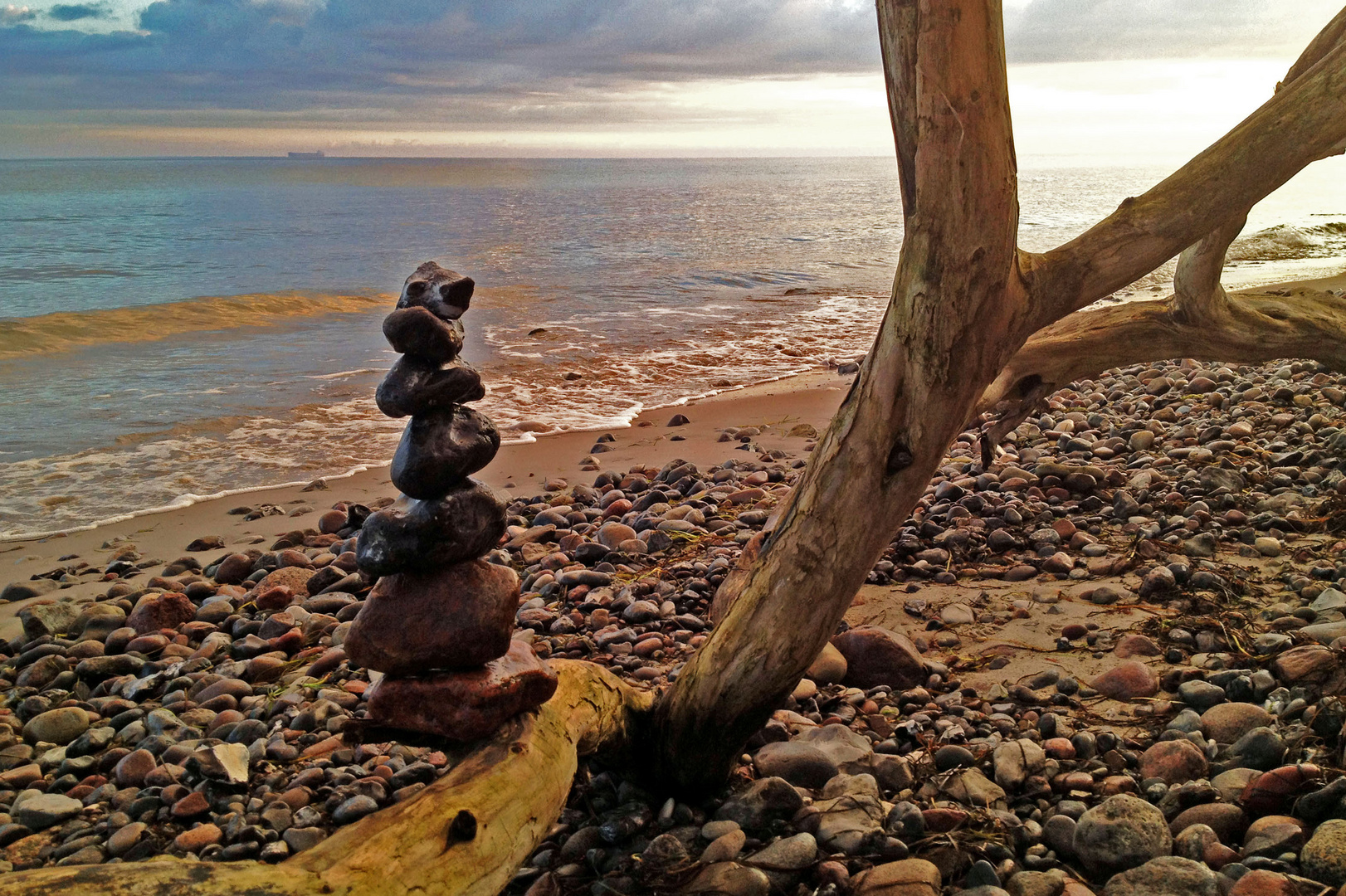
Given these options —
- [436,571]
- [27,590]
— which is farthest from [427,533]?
[27,590]

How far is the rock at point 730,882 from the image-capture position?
277cm

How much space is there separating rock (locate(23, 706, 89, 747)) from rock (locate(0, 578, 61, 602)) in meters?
2.02

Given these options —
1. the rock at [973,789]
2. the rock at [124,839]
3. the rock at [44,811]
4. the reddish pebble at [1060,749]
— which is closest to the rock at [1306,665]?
the reddish pebble at [1060,749]

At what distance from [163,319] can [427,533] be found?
16354 millimetres

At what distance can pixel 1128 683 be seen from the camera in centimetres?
381

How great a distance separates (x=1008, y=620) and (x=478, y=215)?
40.7m

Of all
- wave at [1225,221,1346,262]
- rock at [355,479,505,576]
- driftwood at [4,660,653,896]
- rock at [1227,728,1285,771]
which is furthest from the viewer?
wave at [1225,221,1346,262]

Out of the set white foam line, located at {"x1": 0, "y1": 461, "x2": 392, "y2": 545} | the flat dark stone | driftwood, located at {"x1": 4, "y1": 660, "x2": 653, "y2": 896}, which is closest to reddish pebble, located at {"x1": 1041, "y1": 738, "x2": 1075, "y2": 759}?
driftwood, located at {"x1": 4, "y1": 660, "x2": 653, "y2": 896}

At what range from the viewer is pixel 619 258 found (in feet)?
82.7

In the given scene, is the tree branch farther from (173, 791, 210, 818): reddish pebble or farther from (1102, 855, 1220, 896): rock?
(173, 791, 210, 818): reddish pebble

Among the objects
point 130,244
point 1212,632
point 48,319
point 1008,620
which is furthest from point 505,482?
point 130,244

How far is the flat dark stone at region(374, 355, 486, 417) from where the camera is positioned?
2875 millimetres

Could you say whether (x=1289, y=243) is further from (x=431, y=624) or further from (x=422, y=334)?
(x=431, y=624)

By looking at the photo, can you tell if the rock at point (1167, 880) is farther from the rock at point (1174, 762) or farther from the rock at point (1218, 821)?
the rock at point (1174, 762)
